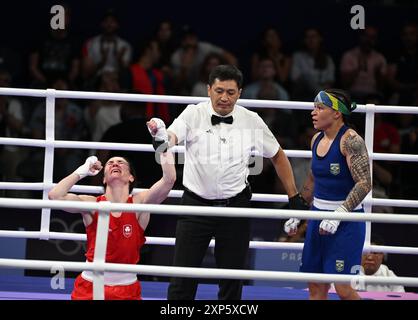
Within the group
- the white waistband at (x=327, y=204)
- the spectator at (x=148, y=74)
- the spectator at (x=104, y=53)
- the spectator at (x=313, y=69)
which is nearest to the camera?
the white waistband at (x=327, y=204)

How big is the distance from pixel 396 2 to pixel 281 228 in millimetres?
3571

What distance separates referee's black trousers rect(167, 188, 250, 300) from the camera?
219 inches

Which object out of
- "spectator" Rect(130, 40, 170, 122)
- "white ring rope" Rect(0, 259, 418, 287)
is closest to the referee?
"white ring rope" Rect(0, 259, 418, 287)

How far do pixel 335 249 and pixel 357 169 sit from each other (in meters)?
0.48

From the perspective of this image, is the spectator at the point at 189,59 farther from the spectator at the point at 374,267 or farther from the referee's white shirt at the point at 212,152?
the referee's white shirt at the point at 212,152

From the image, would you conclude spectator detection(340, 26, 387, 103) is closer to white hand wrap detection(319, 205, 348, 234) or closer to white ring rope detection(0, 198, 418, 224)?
white hand wrap detection(319, 205, 348, 234)

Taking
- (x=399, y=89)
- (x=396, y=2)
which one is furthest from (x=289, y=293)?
(x=396, y=2)

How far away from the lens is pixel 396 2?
10.3 m

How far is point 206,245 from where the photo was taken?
5.68 m

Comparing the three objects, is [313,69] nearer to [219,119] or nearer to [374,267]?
[374,267]

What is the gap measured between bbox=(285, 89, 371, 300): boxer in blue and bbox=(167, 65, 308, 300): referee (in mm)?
428

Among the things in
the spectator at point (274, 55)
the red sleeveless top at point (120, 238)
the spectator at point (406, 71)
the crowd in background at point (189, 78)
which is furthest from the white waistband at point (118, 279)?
the spectator at point (406, 71)

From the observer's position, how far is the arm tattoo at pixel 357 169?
572 cm
